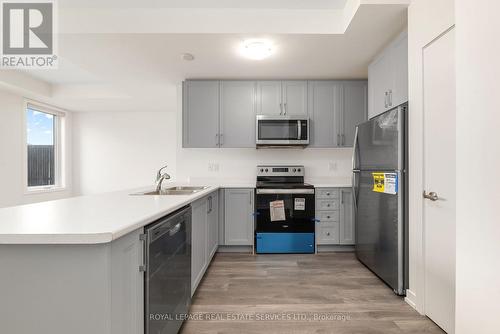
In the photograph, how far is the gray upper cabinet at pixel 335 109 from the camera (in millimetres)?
3625

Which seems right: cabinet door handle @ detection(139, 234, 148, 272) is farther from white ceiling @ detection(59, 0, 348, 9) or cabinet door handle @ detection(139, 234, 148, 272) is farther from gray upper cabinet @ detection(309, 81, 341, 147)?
gray upper cabinet @ detection(309, 81, 341, 147)

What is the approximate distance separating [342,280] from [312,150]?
6.35 feet

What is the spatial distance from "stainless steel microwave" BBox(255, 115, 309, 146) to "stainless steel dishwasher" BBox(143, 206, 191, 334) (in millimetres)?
1922

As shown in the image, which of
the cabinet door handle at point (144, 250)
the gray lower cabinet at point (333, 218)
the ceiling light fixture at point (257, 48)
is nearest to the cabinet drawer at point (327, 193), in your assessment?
the gray lower cabinet at point (333, 218)

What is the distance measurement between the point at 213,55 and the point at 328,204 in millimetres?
2263

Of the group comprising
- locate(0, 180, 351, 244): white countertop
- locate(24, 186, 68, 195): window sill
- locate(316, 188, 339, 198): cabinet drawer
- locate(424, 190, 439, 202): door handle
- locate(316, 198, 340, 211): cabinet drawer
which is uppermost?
locate(424, 190, 439, 202): door handle

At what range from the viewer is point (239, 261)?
3104mm

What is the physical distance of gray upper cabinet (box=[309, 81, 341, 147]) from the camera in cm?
364

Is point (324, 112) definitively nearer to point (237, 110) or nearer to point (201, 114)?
point (237, 110)

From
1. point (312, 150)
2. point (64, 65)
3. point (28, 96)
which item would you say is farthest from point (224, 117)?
point (28, 96)

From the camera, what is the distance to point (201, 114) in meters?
3.63

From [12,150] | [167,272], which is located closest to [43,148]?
[12,150]

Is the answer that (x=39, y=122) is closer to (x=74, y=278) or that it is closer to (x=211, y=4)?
(x=211, y=4)

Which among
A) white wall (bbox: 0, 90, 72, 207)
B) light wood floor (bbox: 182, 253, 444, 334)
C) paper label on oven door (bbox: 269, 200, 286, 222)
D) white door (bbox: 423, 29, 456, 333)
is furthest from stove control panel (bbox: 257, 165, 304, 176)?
white wall (bbox: 0, 90, 72, 207)
